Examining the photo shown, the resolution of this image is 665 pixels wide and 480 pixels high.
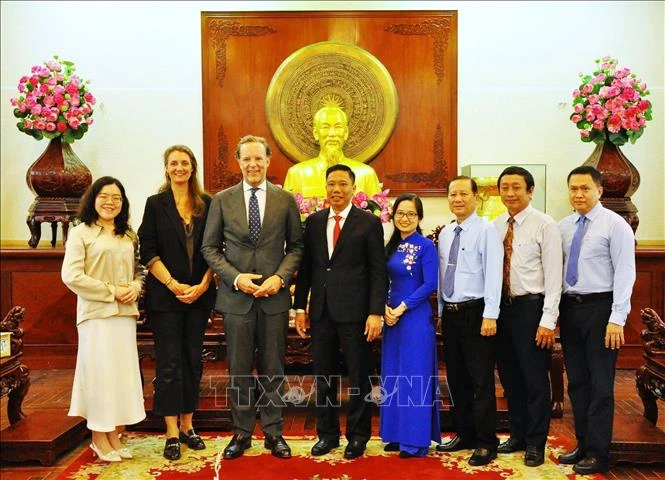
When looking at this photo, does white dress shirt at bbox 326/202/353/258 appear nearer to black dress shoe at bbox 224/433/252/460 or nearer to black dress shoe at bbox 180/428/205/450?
black dress shoe at bbox 224/433/252/460

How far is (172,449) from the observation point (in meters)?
3.54

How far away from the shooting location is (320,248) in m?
3.54

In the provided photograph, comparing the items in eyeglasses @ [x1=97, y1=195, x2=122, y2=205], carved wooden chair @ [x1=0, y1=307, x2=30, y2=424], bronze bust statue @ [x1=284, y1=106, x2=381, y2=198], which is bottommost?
carved wooden chair @ [x1=0, y1=307, x2=30, y2=424]

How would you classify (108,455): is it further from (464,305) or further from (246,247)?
(464,305)

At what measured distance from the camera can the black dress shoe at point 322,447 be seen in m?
3.53

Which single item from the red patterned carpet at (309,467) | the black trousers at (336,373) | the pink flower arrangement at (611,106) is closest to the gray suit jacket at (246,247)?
the black trousers at (336,373)

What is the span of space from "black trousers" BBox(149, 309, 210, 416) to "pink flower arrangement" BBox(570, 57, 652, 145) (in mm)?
4070

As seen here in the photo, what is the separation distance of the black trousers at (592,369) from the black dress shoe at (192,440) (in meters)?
1.98

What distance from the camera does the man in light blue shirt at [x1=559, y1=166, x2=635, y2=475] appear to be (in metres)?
3.23

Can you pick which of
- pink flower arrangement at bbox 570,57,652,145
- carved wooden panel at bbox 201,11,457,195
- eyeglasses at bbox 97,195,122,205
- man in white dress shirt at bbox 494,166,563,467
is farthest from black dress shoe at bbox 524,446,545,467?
carved wooden panel at bbox 201,11,457,195

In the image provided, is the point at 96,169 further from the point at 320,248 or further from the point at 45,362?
the point at 320,248

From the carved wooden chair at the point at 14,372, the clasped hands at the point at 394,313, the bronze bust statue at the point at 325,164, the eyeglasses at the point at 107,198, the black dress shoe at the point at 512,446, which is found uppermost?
the bronze bust statue at the point at 325,164

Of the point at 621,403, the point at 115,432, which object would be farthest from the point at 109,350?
the point at 621,403

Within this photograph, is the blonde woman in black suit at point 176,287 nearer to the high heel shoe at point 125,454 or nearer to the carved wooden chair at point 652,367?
the high heel shoe at point 125,454
